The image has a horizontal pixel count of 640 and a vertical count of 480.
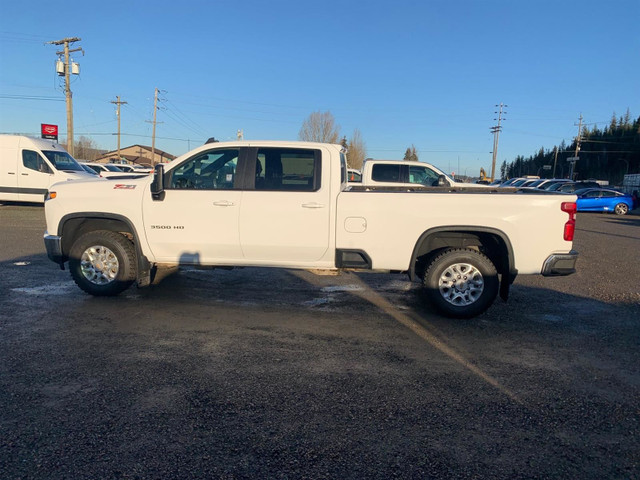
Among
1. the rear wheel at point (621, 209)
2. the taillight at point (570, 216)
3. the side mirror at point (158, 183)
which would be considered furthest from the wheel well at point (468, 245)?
the rear wheel at point (621, 209)

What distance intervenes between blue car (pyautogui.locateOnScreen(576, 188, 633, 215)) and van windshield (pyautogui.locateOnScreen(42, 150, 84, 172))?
23189mm

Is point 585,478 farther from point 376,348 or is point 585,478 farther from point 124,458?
point 124,458

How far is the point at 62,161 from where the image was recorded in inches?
668

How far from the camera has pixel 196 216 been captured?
595cm

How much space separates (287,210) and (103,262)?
2.54 metres

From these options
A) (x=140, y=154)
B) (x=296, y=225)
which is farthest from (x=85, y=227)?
(x=140, y=154)

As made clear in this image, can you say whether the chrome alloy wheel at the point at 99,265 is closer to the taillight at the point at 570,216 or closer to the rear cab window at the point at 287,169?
the rear cab window at the point at 287,169

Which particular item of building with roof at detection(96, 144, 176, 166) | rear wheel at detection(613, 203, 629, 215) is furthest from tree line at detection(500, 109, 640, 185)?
building with roof at detection(96, 144, 176, 166)

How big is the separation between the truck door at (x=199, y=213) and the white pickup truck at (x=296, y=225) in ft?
0.04

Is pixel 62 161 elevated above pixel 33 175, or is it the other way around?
pixel 62 161

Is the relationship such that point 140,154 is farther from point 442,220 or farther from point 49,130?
point 442,220

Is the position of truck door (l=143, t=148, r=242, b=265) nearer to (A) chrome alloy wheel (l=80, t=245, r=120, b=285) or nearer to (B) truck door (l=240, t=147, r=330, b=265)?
(B) truck door (l=240, t=147, r=330, b=265)

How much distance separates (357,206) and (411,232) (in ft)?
2.31

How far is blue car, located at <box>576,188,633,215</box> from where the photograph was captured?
24375 millimetres
